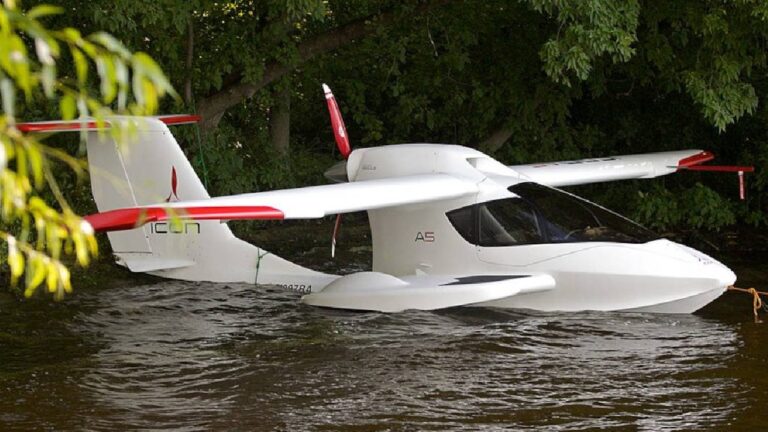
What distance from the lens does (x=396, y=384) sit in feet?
28.4

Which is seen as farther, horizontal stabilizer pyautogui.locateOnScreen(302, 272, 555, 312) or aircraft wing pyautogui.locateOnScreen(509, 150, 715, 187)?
aircraft wing pyautogui.locateOnScreen(509, 150, 715, 187)

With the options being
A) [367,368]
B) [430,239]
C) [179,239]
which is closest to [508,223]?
[430,239]

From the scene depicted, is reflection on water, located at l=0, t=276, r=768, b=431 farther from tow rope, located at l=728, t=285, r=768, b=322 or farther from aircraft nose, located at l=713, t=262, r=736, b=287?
aircraft nose, located at l=713, t=262, r=736, b=287

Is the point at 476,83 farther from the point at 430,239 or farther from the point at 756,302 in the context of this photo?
the point at 756,302

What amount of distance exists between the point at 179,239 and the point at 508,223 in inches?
142

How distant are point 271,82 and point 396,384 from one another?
8249mm

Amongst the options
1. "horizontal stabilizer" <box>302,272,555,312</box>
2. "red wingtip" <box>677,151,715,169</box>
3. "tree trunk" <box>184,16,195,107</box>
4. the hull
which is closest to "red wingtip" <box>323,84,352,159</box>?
"horizontal stabilizer" <box>302,272,555,312</box>

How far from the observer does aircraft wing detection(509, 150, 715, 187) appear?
13.2m

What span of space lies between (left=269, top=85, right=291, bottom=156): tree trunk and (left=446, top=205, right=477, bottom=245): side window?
654cm

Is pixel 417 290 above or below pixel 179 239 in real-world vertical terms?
below

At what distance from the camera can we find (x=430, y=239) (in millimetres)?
11227

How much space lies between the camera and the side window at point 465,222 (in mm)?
10922

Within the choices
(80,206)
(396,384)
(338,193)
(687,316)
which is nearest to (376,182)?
(338,193)

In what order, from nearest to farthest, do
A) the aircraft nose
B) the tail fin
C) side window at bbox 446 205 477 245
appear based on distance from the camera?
the aircraft nose → side window at bbox 446 205 477 245 → the tail fin
